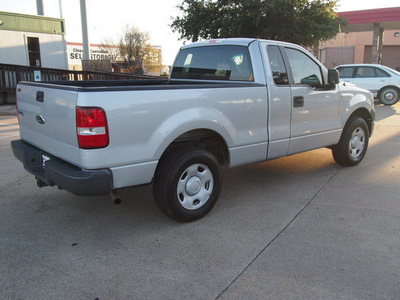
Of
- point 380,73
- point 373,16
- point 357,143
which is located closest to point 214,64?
point 357,143

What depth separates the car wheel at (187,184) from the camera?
133 inches

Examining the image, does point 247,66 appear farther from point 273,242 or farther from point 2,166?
point 2,166

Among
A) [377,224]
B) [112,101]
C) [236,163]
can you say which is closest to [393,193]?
[377,224]

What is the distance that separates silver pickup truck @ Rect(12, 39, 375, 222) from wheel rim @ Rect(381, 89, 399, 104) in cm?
1024

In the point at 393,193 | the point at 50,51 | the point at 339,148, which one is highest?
the point at 50,51

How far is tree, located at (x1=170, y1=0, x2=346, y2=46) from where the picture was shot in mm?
16469

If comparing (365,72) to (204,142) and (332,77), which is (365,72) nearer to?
(332,77)

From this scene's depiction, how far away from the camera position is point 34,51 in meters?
20.2

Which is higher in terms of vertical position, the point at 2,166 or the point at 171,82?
the point at 171,82

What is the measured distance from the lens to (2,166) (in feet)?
18.8

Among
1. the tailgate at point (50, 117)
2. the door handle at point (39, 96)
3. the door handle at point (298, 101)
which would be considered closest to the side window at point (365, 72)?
the door handle at point (298, 101)

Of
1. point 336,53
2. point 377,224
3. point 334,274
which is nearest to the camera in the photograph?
point 334,274

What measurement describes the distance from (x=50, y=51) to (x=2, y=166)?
1671 centimetres

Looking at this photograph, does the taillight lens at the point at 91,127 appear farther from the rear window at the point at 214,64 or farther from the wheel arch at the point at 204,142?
the rear window at the point at 214,64
